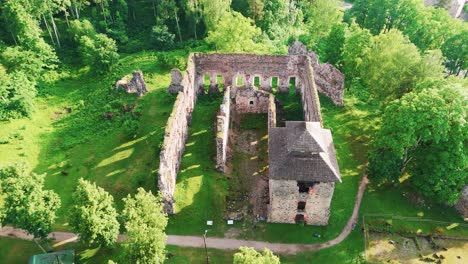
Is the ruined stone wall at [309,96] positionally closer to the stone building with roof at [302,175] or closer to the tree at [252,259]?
the stone building with roof at [302,175]

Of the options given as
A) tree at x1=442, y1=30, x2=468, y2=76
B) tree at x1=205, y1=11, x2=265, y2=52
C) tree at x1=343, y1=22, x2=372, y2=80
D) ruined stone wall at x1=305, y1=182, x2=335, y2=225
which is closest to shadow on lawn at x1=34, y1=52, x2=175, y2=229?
tree at x1=205, y1=11, x2=265, y2=52

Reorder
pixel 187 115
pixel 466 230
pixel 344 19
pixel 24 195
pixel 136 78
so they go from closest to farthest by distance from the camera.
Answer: pixel 24 195, pixel 466 230, pixel 187 115, pixel 136 78, pixel 344 19

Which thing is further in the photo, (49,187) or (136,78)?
(136,78)

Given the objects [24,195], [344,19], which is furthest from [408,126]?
[344,19]

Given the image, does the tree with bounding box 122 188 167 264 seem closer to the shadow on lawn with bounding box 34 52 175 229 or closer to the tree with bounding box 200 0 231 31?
the shadow on lawn with bounding box 34 52 175 229

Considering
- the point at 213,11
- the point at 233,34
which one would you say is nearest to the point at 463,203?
the point at 233,34

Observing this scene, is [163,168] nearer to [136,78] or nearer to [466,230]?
[136,78]

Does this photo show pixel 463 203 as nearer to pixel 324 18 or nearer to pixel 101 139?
pixel 324 18
